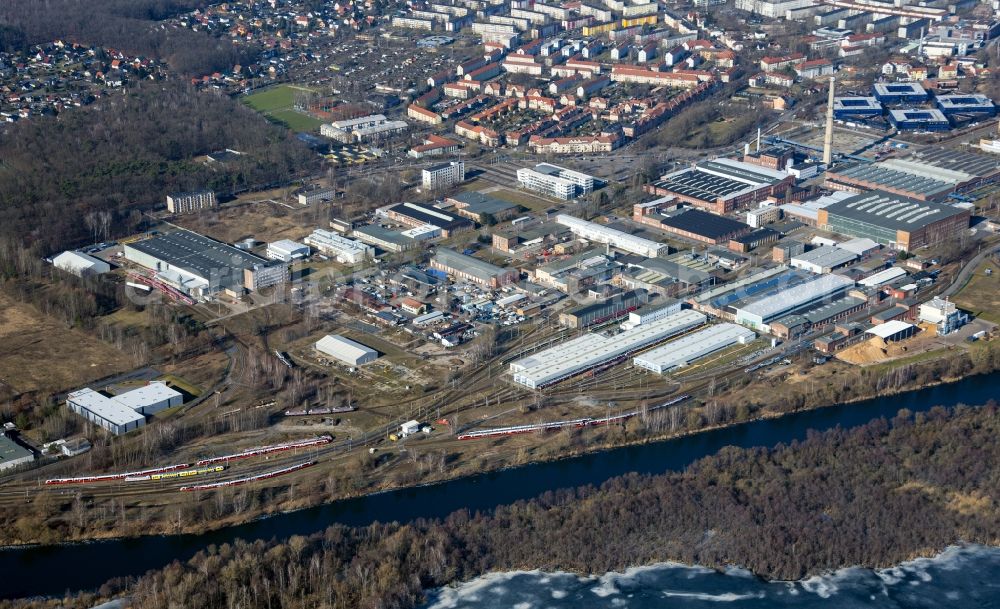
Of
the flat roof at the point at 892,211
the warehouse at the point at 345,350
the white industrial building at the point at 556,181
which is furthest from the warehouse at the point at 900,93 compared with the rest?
the warehouse at the point at 345,350

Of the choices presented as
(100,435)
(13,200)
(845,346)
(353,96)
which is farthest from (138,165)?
(845,346)

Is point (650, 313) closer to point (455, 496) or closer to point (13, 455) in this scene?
point (455, 496)

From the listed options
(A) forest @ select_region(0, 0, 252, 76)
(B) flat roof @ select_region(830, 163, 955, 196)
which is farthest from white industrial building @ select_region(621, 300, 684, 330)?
(A) forest @ select_region(0, 0, 252, 76)

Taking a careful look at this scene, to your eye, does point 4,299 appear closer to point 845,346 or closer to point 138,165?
point 138,165

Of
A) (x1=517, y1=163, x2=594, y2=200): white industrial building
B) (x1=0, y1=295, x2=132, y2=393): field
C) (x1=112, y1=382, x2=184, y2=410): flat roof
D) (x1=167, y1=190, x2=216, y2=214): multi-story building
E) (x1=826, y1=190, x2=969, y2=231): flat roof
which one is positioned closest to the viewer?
(x1=112, y1=382, x2=184, y2=410): flat roof

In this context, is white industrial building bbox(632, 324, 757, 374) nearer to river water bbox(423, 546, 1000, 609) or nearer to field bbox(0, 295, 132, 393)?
river water bbox(423, 546, 1000, 609)
